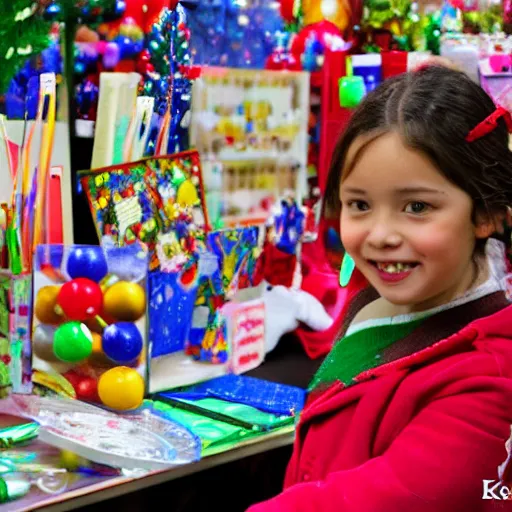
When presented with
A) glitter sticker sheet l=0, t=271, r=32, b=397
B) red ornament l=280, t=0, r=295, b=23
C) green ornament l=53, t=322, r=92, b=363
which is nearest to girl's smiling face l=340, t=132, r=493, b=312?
green ornament l=53, t=322, r=92, b=363

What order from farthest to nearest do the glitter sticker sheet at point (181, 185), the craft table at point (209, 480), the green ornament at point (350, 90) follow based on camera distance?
the green ornament at point (350, 90) < the glitter sticker sheet at point (181, 185) < the craft table at point (209, 480)

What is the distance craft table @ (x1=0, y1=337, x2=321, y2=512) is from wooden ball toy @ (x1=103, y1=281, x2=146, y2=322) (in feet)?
0.88

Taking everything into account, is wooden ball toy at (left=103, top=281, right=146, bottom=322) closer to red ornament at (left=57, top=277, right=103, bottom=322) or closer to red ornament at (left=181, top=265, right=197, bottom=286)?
red ornament at (left=57, top=277, right=103, bottom=322)

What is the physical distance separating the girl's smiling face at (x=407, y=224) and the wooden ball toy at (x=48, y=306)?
29.6 inches

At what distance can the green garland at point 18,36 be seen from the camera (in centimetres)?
149

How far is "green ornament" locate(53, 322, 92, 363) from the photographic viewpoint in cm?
154

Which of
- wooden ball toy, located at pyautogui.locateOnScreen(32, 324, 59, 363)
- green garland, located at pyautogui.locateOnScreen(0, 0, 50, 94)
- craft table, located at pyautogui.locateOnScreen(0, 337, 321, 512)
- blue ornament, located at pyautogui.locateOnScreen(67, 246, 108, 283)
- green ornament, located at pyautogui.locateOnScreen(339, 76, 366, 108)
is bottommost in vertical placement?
craft table, located at pyautogui.locateOnScreen(0, 337, 321, 512)

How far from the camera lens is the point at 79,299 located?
154 cm

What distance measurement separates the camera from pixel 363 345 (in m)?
1.05

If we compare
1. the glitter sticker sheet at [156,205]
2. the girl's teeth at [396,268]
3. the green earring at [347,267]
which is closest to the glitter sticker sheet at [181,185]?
the glitter sticker sheet at [156,205]

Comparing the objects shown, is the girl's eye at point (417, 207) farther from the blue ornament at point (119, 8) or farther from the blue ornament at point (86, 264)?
the blue ornament at point (119, 8)

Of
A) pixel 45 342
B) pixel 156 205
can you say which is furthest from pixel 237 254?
pixel 45 342

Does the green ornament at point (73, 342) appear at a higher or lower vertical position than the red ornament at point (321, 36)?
lower

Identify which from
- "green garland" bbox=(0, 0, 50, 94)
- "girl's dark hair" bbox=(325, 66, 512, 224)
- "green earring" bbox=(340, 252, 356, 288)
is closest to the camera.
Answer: "girl's dark hair" bbox=(325, 66, 512, 224)
